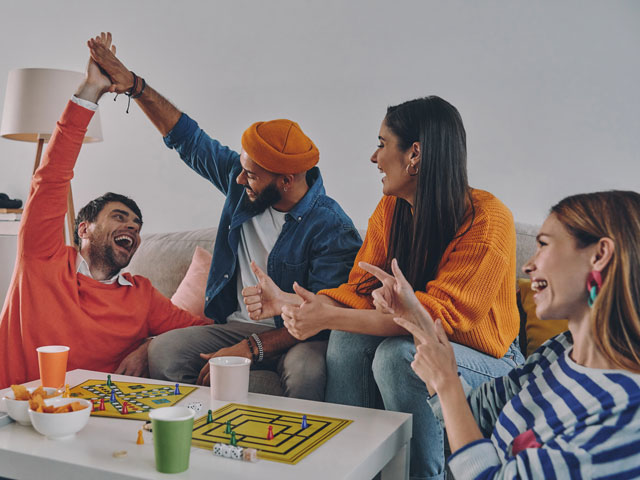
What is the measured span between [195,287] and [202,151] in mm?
501

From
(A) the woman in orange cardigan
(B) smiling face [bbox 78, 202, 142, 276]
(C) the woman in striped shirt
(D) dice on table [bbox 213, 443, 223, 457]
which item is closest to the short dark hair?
(B) smiling face [bbox 78, 202, 142, 276]

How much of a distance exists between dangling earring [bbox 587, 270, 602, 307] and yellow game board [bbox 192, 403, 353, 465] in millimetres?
506

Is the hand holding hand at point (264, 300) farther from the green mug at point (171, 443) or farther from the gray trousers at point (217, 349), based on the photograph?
the green mug at point (171, 443)

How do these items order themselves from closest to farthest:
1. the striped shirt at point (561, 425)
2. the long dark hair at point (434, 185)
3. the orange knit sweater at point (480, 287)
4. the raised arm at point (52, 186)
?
1. the striped shirt at point (561, 425)
2. the orange knit sweater at point (480, 287)
3. the long dark hair at point (434, 185)
4. the raised arm at point (52, 186)

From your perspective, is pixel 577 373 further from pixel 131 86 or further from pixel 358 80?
pixel 358 80

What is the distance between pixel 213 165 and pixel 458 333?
1.12m

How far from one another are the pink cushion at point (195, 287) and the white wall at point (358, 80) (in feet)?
2.01

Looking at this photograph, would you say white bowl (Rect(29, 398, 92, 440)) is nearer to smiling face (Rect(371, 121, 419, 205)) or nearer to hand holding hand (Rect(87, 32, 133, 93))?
smiling face (Rect(371, 121, 419, 205))

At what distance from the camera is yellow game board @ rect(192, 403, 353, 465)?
105 cm

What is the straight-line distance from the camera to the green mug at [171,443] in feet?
3.11

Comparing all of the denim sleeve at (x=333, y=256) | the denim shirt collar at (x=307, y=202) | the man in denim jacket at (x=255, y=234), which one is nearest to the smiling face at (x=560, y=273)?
the man in denim jacket at (x=255, y=234)

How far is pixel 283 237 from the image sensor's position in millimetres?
2066

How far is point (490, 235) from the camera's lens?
1.52 meters

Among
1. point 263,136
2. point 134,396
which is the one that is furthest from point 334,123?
point 134,396
